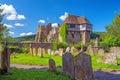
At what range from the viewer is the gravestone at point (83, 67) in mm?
14358

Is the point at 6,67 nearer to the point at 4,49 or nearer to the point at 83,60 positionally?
the point at 4,49

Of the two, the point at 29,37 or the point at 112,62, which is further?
the point at 29,37

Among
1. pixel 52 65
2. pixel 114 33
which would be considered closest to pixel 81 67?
pixel 52 65

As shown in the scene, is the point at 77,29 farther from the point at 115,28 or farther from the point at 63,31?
the point at 115,28

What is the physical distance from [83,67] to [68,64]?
3.74 feet

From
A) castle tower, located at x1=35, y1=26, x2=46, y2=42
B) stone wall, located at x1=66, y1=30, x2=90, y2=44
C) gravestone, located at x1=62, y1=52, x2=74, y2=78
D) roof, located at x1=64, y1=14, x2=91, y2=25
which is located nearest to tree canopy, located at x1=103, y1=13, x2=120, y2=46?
roof, located at x1=64, y1=14, x2=91, y2=25

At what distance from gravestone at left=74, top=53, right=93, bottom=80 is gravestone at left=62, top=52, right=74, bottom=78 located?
13.4 inches

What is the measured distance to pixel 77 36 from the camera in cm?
8438

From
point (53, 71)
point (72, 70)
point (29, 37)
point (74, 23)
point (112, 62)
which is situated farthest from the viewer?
point (29, 37)

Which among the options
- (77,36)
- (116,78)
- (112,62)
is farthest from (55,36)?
(116,78)

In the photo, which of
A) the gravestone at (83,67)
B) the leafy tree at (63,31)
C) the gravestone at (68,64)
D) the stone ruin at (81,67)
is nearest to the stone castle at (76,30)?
the leafy tree at (63,31)

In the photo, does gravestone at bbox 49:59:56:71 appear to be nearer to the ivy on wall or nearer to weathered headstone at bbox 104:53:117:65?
weathered headstone at bbox 104:53:117:65

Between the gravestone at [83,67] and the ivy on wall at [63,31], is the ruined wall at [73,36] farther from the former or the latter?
the gravestone at [83,67]

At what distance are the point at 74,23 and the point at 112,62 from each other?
5876cm
